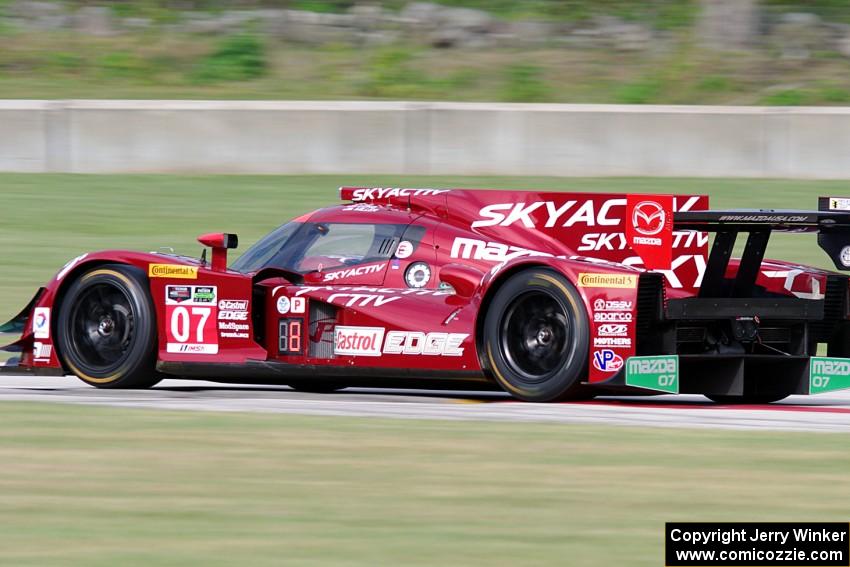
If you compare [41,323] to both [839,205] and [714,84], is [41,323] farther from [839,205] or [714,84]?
[714,84]

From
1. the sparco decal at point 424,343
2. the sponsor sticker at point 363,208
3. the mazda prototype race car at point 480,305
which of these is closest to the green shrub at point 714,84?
the mazda prototype race car at point 480,305

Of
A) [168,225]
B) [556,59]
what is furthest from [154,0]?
[168,225]

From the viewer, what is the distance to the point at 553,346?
9.16 metres

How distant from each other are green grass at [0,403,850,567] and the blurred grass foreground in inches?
547

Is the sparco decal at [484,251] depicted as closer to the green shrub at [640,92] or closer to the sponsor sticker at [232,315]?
the sponsor sticker at [232,315]

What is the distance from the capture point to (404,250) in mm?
10000

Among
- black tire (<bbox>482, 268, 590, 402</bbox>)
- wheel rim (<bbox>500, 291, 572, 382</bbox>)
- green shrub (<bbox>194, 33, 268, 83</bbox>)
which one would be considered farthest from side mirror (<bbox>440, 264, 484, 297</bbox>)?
green shrub (<bbox>194, 33, 268, 83</bbox>)

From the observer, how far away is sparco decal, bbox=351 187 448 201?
10336 millimetres

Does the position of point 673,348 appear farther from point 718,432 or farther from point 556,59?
point 556,59

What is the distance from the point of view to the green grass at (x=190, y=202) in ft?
55.5

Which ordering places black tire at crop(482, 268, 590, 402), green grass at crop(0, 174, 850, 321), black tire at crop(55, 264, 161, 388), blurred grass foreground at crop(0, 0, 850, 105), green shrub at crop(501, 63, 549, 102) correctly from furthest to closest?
blurred grass foreground at crop(0, 0, 850, 105) → green shrub at crop(501, 63, 549, 102) → green grass at crop(0, 174, 850, 321) → black tire at crop(55, 264, 161, 388) → black tire at crop(482, 268, 590, 402)

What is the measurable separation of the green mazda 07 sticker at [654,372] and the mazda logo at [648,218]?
0.72m

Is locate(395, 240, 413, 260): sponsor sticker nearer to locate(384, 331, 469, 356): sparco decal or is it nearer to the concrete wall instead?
locate(384, 331, 469, 356): sparco decal

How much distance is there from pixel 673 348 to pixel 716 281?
0.54 meters
